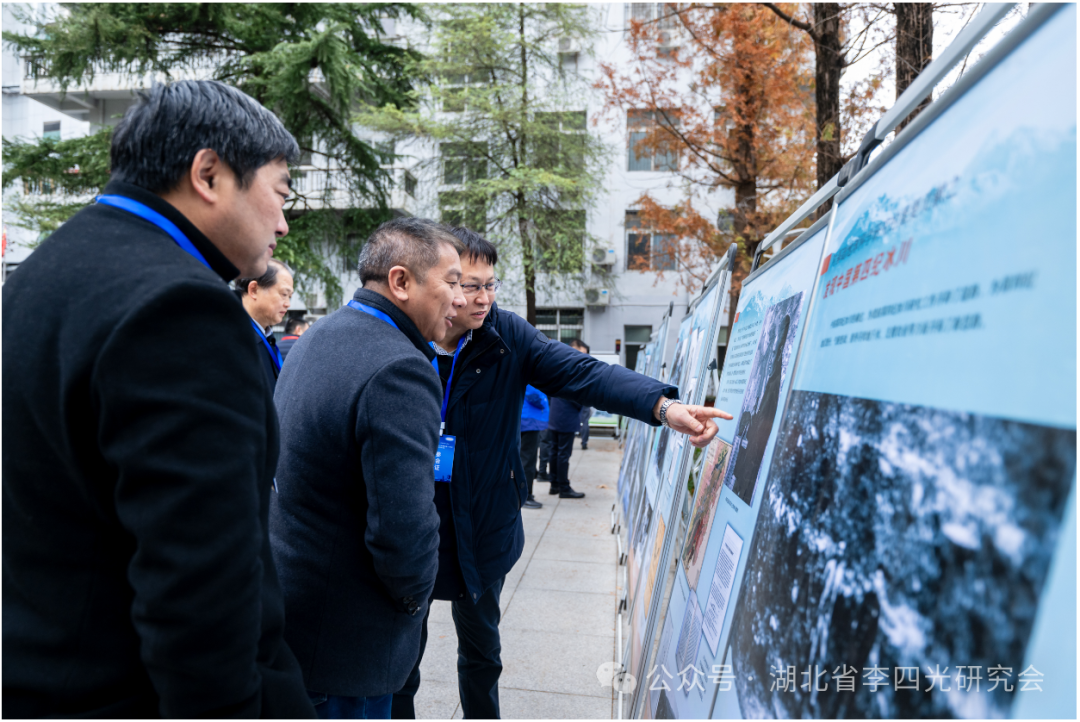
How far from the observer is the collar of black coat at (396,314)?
1.93 m

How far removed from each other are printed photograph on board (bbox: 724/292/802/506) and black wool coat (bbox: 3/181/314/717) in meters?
0.98

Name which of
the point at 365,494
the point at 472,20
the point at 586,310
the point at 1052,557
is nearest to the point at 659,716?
the point at 365,494

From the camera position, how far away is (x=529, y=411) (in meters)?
6.49

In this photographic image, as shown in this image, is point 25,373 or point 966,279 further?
point 25,373

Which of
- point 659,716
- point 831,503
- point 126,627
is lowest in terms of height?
point 659,716

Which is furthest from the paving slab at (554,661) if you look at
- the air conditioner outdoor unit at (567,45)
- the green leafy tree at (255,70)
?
the air conditioner outdoor unit at (567,45)

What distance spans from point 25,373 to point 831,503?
1196mm

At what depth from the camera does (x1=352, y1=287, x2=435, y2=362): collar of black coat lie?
1927 millimetres

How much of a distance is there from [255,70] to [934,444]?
15418mm

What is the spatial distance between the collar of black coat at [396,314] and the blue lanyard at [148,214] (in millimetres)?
817

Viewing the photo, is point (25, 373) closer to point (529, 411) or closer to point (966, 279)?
point (966, 279)

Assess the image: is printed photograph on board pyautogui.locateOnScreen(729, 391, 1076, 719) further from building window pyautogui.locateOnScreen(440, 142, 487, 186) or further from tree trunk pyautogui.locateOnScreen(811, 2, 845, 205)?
building window pyautogui.locateOnScreen(440, 142, 487, 186)

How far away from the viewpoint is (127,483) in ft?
3.04

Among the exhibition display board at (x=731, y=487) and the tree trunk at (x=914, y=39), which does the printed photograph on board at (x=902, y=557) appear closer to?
the exhibition display board at (x=731, y=487)
